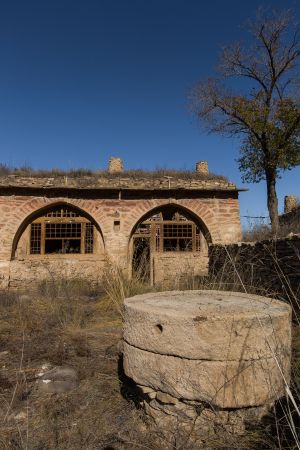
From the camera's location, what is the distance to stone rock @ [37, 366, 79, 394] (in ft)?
11.5

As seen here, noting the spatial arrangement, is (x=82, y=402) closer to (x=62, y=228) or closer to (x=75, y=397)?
(x=75, y=397)

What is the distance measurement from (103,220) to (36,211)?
2365 mm

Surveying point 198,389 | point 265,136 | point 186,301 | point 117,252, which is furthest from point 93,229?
point 198,389

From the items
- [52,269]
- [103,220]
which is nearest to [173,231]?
[103,220]

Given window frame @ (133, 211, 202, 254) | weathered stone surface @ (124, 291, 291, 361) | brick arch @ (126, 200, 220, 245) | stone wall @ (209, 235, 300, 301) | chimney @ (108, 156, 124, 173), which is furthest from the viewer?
chimney @ (108, 156, 124, 173)

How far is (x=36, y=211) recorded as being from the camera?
12.3 m

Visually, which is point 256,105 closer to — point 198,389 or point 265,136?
point 265,136

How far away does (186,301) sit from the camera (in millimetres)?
3502

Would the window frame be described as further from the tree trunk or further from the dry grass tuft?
the dry grass tuft

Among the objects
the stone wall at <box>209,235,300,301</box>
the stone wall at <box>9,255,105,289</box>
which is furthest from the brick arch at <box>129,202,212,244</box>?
the stone wall at <box>209,235,300,301</box>

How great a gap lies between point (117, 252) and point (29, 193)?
3713 mm

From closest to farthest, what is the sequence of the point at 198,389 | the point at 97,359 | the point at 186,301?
the point at 198,389 → the point at 186,301 → the point at 97,359

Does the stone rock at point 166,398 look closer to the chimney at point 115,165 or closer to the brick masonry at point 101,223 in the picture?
the brick masonry at point 101,223

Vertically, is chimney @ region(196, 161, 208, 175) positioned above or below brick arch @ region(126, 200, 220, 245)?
above
